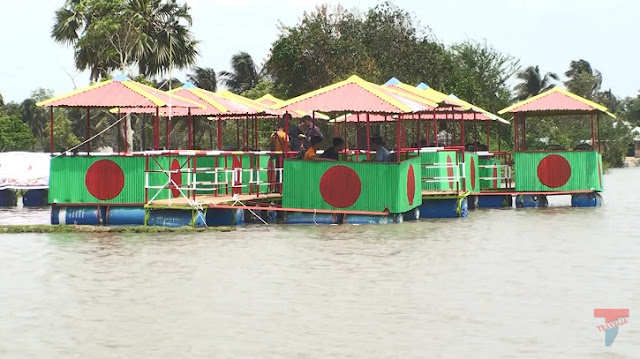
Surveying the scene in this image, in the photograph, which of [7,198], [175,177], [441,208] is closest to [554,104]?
[441,208]

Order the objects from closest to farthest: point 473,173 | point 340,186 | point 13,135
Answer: point 340,186
point 473,173
point 13,135

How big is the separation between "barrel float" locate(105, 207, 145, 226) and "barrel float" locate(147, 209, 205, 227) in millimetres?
907

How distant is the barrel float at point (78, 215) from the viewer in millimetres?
26969

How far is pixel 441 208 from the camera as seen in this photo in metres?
29.7

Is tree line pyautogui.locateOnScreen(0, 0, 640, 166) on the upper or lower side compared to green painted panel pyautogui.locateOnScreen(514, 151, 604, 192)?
upper

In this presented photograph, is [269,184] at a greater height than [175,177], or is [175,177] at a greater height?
[175,177]

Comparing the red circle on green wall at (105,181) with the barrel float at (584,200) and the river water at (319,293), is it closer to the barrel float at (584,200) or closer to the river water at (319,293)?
the river water at (319,293)

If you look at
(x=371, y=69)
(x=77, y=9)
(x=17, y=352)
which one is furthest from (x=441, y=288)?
(x=77, y=9)

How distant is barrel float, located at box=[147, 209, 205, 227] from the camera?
998 inches

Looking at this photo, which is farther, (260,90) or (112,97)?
(260,90)

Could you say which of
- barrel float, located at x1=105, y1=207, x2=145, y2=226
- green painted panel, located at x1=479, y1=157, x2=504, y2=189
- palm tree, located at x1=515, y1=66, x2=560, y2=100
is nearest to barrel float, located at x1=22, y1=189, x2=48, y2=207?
barrel float, located at x1=105, y1=207, x2=145, y2=226

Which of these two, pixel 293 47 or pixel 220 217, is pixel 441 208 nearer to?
Result: pixel 220 217

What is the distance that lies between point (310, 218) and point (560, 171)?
975cm

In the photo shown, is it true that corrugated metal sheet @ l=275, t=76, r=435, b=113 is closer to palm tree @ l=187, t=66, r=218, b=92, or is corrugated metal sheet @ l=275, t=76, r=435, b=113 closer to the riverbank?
the riverbank
